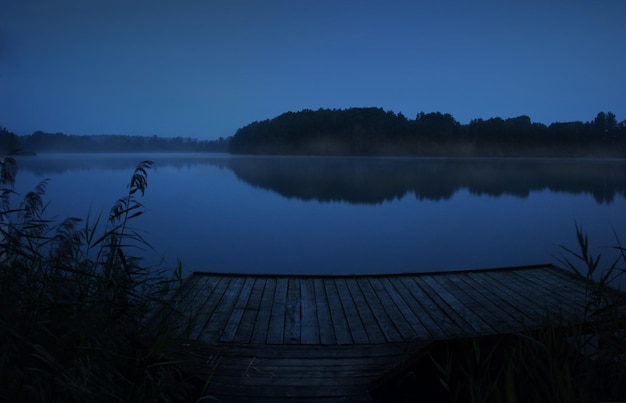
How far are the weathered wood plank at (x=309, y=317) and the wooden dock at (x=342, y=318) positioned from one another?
10 millimetres

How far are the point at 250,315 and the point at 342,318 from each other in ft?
2.92

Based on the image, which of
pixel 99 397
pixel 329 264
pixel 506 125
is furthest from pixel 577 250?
pixel 506 125

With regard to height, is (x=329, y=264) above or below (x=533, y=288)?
below

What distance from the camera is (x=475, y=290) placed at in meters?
4.50

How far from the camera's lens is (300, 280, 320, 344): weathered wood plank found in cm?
320

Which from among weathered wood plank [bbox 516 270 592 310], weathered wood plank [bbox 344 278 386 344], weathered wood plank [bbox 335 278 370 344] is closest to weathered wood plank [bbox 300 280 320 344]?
weathered wood plank [bbox 335 278 370 344]

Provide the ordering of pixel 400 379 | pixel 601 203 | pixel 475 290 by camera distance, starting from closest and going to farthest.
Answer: pixel 400 379 → pixel 475 290 → pixel 601 203

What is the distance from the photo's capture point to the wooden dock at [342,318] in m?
2.57

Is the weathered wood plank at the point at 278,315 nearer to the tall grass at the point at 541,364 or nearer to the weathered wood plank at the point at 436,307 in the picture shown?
the tall grass at the point at 541,364

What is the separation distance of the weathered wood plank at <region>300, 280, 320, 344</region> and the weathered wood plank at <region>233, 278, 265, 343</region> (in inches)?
17.9

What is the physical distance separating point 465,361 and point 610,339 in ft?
3.00

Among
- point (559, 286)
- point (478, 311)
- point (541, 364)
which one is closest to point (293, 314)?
point (478, 311)

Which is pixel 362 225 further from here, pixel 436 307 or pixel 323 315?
pixel 323 315

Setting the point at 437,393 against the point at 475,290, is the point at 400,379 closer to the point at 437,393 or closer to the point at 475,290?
the point at 437,393
